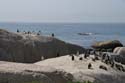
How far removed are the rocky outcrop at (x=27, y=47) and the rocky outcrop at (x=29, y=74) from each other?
43.9 ft

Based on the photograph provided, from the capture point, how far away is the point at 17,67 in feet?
43.0

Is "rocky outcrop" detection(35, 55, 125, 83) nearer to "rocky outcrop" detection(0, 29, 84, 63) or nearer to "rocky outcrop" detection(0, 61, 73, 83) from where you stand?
"rocky outcrop" detection(0, 29, 84, 63)

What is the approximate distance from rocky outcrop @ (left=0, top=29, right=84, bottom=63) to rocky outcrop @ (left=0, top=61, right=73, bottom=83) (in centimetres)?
1339

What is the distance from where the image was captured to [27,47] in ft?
97.0

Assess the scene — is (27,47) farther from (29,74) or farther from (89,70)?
(29,74)

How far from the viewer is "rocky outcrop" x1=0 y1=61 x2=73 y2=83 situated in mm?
12281

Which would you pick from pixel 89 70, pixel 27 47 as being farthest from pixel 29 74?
pixel 27 47

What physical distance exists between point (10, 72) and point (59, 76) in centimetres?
175

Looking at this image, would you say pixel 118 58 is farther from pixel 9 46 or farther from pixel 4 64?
pixel 4 64

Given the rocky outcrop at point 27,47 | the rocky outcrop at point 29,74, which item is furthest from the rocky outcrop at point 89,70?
the rocky outcrop at point 29,74

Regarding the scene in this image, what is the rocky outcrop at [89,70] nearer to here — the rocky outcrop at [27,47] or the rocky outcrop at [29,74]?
the rocky outcrop at [27,47]

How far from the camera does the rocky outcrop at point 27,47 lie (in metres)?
28.0

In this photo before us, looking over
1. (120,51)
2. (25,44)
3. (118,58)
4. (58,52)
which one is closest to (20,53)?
(25,44)

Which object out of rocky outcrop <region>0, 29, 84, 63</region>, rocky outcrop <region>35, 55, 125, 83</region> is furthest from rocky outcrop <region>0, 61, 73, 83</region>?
rocky outcrop <region>0, 29, 84, 63</region>
